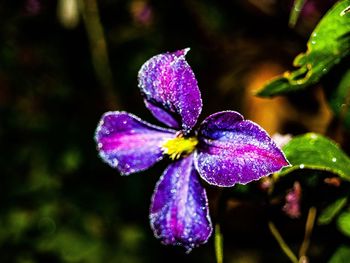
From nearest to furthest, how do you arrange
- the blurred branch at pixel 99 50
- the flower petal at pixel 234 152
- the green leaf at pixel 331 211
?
the flower petal at pixel 234 152
the green leaf at pixel 331 211
the blurred branch at pixel 99 50

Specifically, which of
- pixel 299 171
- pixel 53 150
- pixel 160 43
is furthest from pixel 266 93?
pixel 53 150

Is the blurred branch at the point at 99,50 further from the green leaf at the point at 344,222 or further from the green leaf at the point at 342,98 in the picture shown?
the green leaf at the point at 344,222

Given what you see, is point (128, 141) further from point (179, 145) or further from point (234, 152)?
point (234, 152)

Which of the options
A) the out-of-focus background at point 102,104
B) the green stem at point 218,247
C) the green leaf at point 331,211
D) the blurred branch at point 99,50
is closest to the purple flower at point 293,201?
the green leaf at point 331,211

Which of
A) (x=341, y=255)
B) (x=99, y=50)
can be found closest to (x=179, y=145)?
(x=341, y=255)

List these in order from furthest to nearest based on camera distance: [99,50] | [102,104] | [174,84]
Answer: [102,104]
[99,50]
[174,84]
